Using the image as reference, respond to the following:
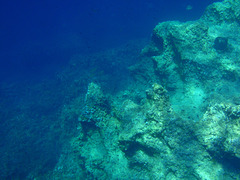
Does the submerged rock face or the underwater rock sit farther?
the submerged rock face

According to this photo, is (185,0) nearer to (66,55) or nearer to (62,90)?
(66,55)

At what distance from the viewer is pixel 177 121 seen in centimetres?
427

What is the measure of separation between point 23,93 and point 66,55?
14.2m

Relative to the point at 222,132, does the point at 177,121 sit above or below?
above

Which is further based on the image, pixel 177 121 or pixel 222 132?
pixel 177 121

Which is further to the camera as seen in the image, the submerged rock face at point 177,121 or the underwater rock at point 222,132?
the submerged rock face at point 177,121

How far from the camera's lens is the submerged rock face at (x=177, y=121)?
4.00 m

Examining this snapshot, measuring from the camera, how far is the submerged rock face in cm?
400

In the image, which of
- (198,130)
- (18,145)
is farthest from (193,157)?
(18,145)

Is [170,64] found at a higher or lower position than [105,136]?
higher

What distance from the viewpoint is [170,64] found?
7.02 metres

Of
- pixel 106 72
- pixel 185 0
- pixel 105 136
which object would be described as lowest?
pixel 105 136

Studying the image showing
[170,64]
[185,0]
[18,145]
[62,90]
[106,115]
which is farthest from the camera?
[185,0]

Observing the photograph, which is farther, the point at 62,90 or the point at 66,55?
the point at 66,55
